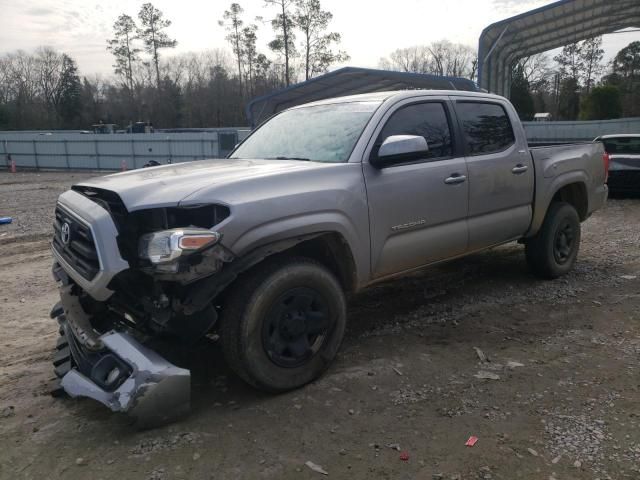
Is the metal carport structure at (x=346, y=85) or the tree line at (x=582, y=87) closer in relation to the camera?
the metal carport structure at (x=346, y=85)

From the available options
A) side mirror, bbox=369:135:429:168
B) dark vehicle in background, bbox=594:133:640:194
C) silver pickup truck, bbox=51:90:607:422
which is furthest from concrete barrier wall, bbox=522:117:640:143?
side mirror, bbox=369:135:429:168

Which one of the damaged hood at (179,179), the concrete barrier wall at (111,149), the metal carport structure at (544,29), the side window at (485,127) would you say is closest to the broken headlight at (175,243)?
the damaged hood at (179,179)

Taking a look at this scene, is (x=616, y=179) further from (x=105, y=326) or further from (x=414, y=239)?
(x=105, y=326)

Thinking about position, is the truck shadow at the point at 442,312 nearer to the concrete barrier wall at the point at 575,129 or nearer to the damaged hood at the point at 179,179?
the damaged hood at the point at 179,179

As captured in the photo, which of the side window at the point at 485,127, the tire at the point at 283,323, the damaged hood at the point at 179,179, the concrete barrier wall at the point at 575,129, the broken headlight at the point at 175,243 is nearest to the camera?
the broken headlight at the point at 175,243

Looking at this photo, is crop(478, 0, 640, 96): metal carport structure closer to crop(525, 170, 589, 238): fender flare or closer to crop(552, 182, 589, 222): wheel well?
crop(552, 182, 589, 222): wheel well

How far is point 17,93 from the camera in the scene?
207 feet

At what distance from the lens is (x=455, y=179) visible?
14.4ft

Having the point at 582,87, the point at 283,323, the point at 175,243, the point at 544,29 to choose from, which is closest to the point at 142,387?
the point at 175,243

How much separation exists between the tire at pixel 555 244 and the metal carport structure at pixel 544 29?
515 inches

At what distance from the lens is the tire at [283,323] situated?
3180mm

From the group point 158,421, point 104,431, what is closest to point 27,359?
point 104,431

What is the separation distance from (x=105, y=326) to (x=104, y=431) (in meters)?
0.67

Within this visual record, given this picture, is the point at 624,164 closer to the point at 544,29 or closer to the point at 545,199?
the point at 545,199
